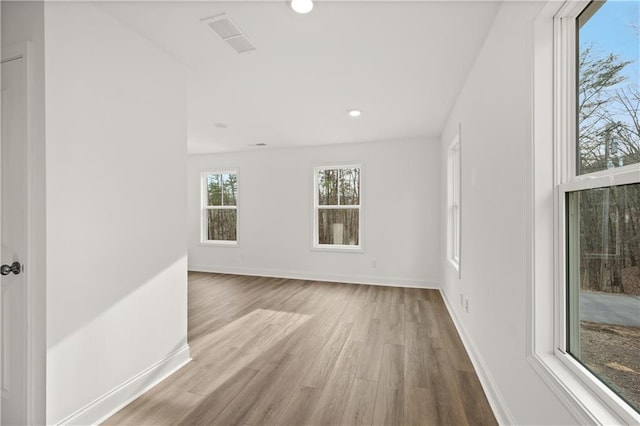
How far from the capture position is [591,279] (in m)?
1.09

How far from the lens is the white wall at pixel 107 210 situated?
152cm

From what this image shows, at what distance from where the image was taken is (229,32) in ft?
6.39

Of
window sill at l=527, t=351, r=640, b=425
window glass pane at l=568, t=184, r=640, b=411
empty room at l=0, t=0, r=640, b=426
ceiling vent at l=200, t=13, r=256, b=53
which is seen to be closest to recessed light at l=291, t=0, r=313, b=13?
empty room at l=0, t=0, r=640, b=426

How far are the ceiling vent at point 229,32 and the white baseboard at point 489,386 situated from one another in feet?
9.38

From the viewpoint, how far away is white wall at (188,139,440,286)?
16.0 ft

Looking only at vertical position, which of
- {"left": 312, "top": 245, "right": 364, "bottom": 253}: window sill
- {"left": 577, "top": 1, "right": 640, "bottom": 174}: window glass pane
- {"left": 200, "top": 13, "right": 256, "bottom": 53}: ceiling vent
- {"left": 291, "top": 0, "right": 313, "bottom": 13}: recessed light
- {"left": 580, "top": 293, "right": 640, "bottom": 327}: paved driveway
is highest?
{"left": 200, "top": 13, "right": 256, "bottom": 53}: ceiling vent

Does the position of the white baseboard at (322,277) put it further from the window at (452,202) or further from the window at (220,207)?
the window at (452,202)

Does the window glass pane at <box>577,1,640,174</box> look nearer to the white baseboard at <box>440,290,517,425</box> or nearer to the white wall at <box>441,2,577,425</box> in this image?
the white wall at <box>441,2,577,425</box>

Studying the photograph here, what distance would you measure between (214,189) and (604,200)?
20.4 feet

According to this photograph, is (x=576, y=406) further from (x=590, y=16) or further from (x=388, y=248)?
(x=388, y=248)

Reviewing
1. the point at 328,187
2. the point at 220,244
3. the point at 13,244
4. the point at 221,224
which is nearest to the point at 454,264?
the point at 328,187

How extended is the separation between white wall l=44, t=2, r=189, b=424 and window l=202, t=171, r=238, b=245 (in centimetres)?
386

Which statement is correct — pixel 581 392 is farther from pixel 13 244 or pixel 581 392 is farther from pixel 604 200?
pixel 13 244

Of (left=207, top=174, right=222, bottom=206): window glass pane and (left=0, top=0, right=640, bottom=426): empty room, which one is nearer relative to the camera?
(left=0, top=0, right=640, bottom=426): empty room
